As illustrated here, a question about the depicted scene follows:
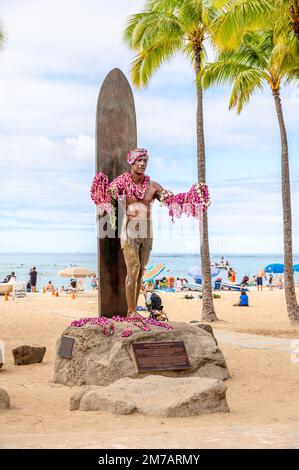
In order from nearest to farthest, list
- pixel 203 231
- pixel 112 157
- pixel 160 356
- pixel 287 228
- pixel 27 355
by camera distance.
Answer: pixel 160 356 → pixel 112 157 → pixel 27 355 → pixel 287 228 → pixel 203 231

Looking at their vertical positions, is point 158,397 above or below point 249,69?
below

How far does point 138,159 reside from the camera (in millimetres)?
9188

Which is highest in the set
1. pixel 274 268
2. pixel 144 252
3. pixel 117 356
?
pixel 144 252

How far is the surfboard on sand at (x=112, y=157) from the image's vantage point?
982 centimetres

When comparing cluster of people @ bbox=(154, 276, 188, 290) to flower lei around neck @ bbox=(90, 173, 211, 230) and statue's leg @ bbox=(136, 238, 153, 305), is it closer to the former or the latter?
statue's leg @ bbox=(136, 238, 153, 305)

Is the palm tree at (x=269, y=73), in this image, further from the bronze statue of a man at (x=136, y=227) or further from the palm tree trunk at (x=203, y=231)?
A: the bronze statue of a man at (x=136, y=227)

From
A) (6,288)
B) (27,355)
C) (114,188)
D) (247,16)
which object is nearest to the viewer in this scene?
(114,188)

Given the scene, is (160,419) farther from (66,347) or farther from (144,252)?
(144,252)

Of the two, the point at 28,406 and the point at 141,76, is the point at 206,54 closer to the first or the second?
the point at 141,76

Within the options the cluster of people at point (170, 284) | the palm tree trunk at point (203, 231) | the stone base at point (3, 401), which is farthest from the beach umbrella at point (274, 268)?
the stone base at point (3, 401)

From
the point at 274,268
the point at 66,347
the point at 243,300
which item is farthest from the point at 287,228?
the point at 274,268

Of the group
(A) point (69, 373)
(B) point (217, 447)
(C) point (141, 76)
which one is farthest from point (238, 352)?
(C) point (141, 76)

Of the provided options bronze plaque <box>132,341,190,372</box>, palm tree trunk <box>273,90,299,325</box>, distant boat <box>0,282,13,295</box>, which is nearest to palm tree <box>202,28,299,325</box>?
palm tree trunk <box>273,90,299,325</box>

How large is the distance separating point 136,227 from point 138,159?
97 centimetres
